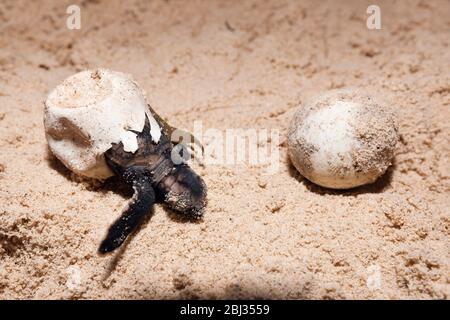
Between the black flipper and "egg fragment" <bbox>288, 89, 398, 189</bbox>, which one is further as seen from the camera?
"egg fragment" <bbox>288, 89, 398, 189</bbox>

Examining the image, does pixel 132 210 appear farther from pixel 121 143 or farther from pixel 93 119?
pixel 93 119

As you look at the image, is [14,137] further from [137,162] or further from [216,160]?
[216,160]

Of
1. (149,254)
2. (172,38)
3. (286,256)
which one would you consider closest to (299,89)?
(172,38)

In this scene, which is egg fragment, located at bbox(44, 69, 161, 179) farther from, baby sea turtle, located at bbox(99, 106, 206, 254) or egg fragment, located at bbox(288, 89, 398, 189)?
egg fragment, located at bbox(288, 89, 398, 189)

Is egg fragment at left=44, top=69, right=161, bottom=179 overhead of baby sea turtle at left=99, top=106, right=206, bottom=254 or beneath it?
overhead

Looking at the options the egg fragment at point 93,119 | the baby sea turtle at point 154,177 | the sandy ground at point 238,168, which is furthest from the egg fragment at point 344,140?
the egg fragment at point 93,119

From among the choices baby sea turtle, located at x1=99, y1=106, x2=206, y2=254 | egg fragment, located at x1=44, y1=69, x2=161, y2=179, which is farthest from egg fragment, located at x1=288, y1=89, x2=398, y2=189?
egg fragment, located at x1=44, y1=69, x2=161, y2=179
